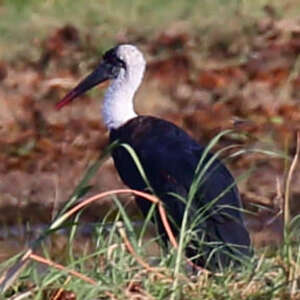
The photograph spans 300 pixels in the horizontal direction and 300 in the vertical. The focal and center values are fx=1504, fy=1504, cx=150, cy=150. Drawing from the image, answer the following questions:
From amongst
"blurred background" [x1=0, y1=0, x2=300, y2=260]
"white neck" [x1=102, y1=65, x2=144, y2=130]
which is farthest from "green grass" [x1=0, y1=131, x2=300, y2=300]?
"blurred background" [x1=0, y1=0, x2=300, y2=260]

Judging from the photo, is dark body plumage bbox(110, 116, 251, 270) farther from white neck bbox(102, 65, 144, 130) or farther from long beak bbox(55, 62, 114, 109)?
long beak bbox(55, 62, 114, 109)

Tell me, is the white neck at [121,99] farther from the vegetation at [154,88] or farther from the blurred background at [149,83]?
the blurred background at [149,83]

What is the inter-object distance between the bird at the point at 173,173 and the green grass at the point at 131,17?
11.0 feet

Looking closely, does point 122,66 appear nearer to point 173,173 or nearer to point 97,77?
point 97,77

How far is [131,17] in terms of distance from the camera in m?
11.4

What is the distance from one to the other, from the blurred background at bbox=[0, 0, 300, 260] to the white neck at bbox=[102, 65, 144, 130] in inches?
28.1

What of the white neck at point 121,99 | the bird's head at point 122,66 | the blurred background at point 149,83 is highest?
the bird's head at point 122,66

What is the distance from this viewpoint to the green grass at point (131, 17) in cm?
1126

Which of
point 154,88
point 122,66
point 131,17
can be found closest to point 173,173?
point 122,66

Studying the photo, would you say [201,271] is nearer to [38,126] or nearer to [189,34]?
[38,126]

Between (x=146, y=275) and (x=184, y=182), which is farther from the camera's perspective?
(x=184, y=182)

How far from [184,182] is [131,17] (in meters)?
5.36

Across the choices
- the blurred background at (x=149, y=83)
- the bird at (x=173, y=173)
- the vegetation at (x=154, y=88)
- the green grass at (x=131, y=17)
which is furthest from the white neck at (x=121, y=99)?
the green grass at (x=131, y=17)

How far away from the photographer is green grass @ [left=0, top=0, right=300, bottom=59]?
11.3m
